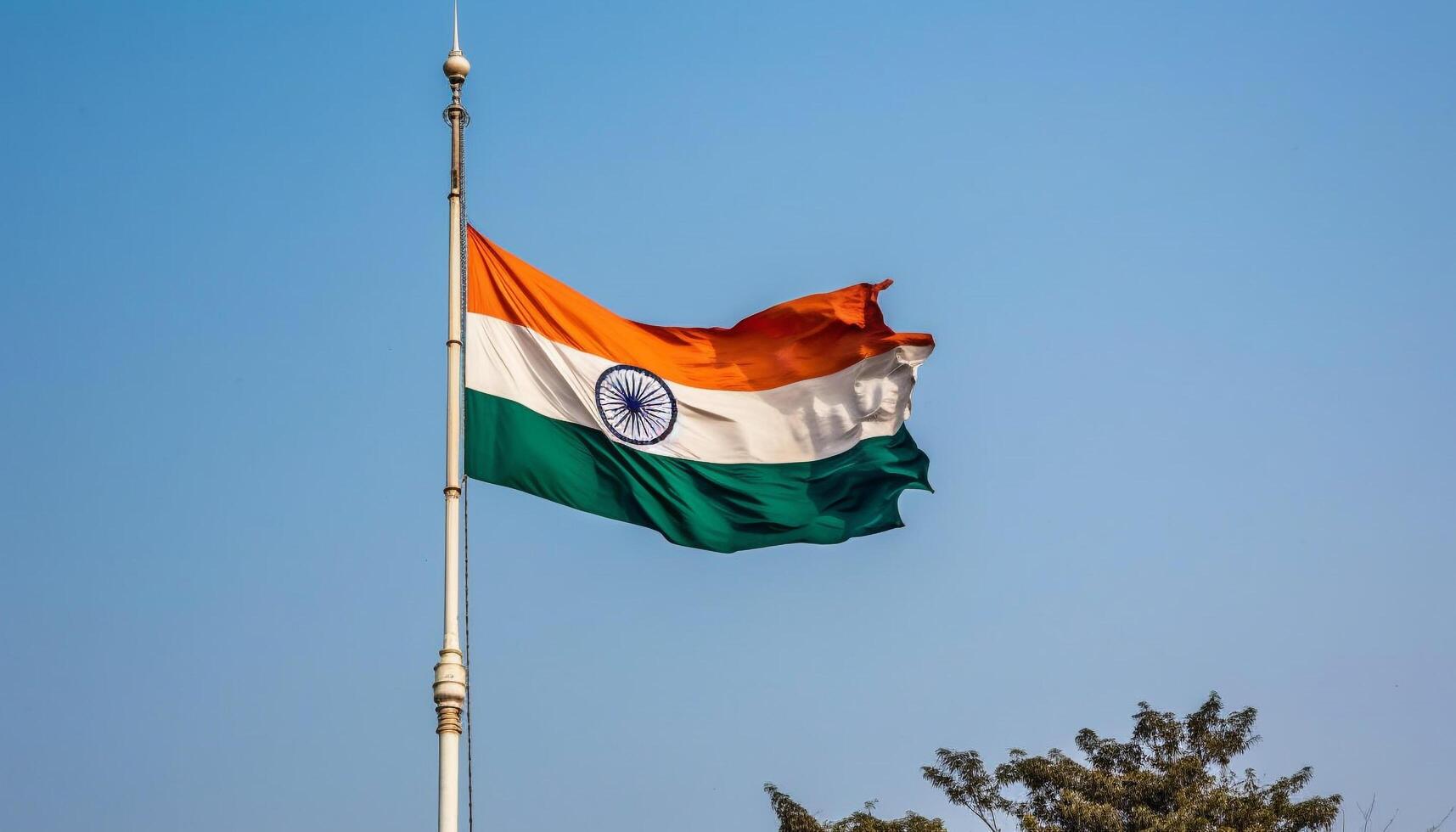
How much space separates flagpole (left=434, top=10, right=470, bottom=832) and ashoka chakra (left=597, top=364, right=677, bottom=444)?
205 cm

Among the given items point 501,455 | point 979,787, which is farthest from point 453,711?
point 979,787

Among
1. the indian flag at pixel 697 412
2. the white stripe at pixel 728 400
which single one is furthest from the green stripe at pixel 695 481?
the white stripe at pixel 728 400

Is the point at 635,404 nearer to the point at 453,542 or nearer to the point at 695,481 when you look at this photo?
the point at 695,481

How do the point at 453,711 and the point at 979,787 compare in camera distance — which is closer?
the point at 453,711

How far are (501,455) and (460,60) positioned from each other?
12.8 feet

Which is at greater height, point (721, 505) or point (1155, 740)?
point (1155, 740)

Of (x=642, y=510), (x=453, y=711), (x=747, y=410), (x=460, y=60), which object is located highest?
(x=460, y=60)

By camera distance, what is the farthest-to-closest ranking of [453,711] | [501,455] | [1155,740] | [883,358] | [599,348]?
[1155,740], [883,358], [599,348], [501,455], [453,711]

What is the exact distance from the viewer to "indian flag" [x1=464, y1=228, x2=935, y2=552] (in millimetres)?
17672

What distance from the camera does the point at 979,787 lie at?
33.8 metres

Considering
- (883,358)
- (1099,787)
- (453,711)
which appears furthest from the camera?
(1099,787)

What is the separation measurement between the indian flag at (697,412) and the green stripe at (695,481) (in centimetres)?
2

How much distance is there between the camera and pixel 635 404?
61.3 feet

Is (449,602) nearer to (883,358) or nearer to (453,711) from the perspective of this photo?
(453,711)
